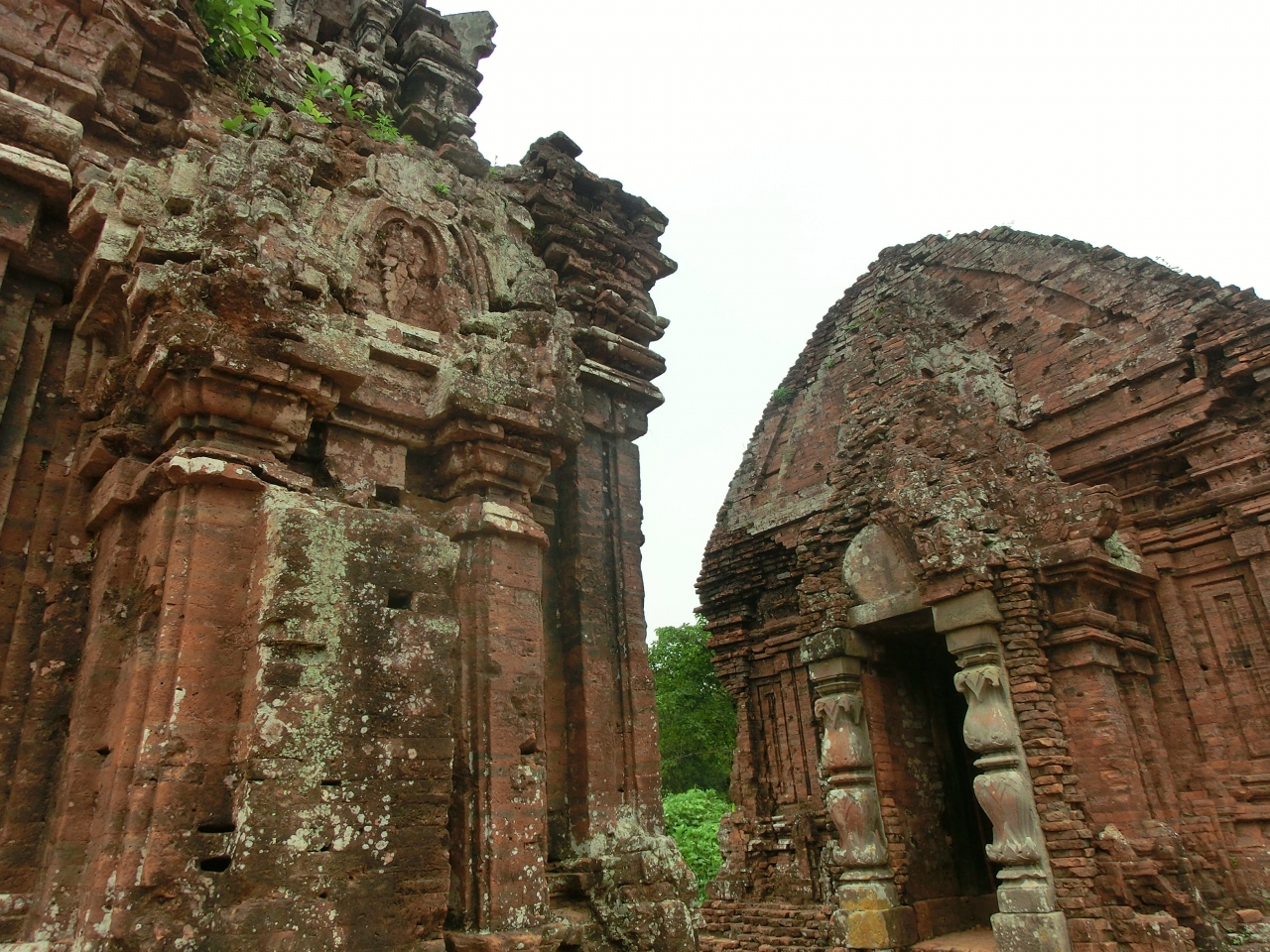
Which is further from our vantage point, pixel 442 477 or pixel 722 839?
pixel 722 839

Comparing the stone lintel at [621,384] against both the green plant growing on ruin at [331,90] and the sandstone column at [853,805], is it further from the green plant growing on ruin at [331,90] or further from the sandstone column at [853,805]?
the sandstone column at [853,805]

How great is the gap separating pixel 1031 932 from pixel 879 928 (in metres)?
1.61

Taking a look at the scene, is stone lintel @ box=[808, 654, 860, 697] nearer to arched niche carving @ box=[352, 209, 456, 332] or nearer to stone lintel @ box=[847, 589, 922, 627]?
stone lintel @ box=[847, 589, 922, 627]

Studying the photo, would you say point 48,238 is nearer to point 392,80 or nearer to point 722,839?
point 392,80

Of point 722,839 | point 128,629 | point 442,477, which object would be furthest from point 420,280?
point 722,839

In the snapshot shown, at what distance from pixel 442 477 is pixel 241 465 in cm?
135

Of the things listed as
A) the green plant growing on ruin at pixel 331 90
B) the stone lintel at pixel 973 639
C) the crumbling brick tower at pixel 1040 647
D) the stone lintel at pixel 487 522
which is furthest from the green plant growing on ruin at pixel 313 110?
the stone lintel at pixel 973 639

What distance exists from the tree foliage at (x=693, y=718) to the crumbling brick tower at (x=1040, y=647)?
1850 cm

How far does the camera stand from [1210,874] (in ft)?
30.1

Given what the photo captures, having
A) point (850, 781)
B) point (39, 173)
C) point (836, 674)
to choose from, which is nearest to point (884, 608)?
point (836, 674)

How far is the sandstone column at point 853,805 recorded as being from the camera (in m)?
9.14

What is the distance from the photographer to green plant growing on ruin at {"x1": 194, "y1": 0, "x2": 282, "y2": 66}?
571cm

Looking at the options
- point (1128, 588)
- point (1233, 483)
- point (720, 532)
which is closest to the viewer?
point (1128, 588)

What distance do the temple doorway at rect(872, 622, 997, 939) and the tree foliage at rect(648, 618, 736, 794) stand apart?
20.6 meters
